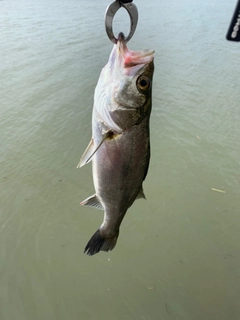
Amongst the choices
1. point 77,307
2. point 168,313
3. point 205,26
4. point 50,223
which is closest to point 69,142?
point 50,223

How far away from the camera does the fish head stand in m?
1.20

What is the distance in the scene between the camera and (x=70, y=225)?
306cm

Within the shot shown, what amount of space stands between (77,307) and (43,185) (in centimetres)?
147

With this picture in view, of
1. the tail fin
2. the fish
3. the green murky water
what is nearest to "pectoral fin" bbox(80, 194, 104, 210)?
the fish

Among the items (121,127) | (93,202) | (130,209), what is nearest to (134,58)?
(121,127)

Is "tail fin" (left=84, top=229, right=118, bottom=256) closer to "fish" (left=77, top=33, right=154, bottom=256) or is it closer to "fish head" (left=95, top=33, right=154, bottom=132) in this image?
"fish" (left=77, top=33, right=154, bottom=256)

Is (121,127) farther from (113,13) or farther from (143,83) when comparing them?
(113,13)

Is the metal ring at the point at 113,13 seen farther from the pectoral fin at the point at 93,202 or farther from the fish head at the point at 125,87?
the pectoral fin at the point at 93,202

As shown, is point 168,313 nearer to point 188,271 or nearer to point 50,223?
point 188,271

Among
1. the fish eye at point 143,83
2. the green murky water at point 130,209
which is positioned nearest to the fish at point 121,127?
the fish eye at point 143,83

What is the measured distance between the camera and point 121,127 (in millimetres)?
1302

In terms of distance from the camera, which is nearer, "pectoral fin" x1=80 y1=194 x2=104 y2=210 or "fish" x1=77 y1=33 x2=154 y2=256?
"fish" x1=77 y1=33 x2=154 y2=256

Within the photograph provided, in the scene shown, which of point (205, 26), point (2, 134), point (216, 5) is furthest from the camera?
point (216, 5)

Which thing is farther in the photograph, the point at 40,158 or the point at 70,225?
the point at 40,158
